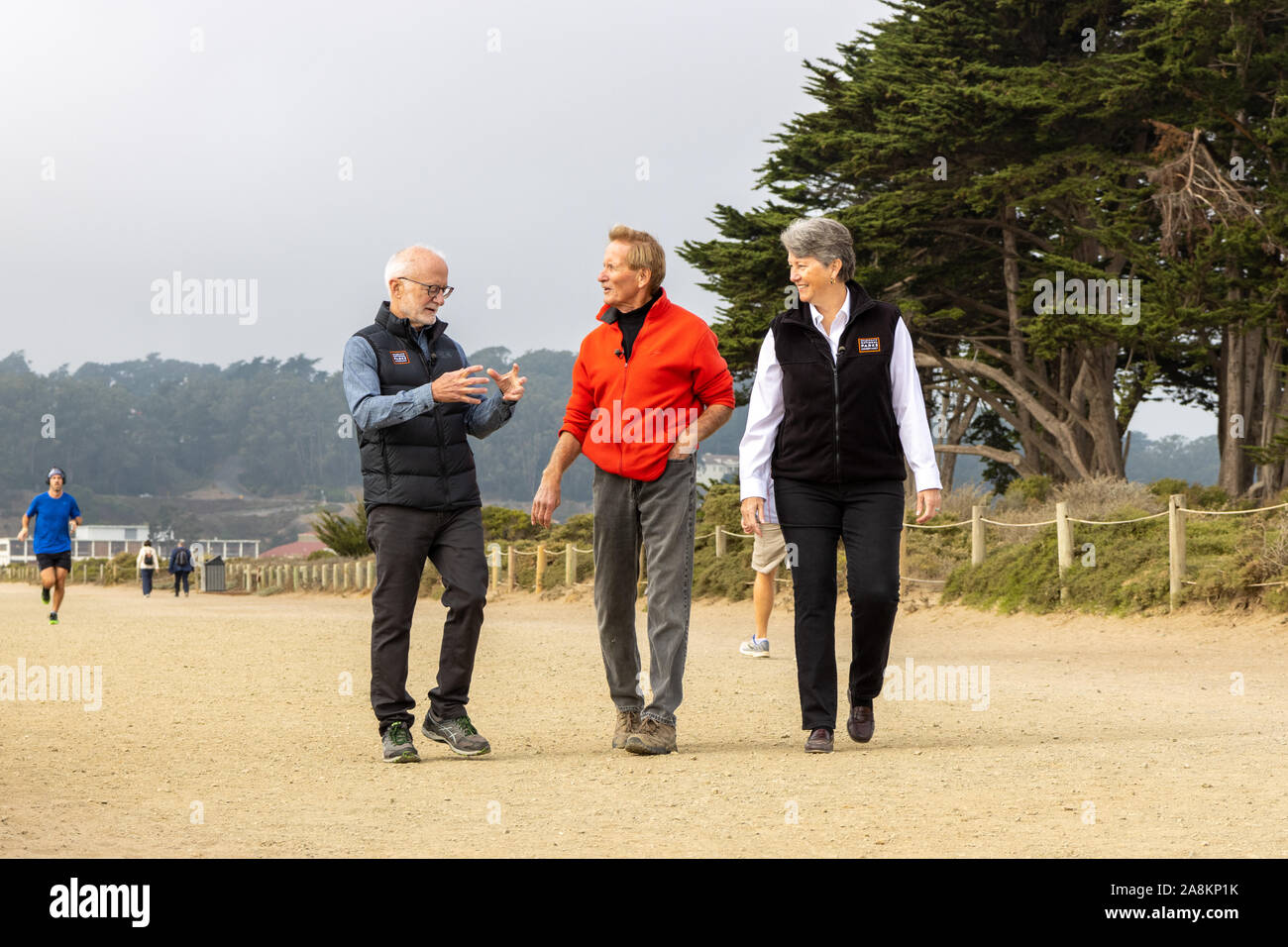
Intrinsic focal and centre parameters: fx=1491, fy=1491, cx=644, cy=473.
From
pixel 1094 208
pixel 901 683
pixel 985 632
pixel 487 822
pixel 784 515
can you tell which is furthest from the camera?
pixel 1094 208

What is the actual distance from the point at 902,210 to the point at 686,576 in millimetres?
23619

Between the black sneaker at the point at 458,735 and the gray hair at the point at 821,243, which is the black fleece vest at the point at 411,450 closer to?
the black sneaker at the point at 458,735

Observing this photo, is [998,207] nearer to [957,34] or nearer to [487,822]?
[957,34]

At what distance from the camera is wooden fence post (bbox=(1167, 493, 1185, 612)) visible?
49.1ft

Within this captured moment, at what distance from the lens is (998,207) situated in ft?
98.3

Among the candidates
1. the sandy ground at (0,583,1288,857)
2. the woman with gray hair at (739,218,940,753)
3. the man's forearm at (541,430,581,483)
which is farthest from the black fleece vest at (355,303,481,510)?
the woman with gray hair at (739,218,940,753)

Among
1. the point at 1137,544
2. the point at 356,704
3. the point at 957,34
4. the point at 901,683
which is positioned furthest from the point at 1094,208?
the point at 356,704

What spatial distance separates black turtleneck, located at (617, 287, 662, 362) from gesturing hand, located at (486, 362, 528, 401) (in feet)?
1.56

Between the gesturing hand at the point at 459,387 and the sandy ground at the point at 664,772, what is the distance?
1499 mm

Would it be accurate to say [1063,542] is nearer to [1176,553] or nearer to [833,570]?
[1176,553]

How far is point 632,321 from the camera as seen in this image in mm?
6441

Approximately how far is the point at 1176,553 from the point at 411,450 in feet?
36.0

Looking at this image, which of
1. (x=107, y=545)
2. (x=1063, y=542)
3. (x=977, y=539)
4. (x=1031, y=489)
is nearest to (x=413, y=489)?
(x=1063, y=542)

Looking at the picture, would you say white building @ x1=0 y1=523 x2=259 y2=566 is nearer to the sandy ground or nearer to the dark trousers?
the sandy ground
